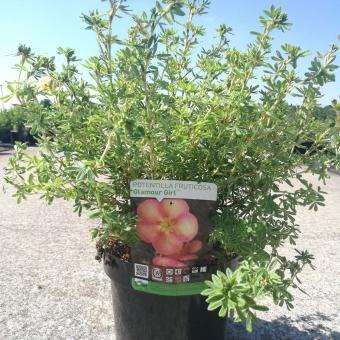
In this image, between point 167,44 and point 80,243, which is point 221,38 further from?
point 80,243

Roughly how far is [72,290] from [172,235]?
1.53 metres

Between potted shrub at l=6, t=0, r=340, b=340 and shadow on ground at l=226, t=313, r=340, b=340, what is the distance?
633 millimetres

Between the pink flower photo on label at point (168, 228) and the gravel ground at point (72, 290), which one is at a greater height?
the pink flower photo on label at point (168, 228)

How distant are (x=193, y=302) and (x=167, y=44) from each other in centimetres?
103

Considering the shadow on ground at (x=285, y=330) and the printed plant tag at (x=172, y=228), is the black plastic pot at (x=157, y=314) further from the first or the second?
the shadow on ground at (x=285, y=330)

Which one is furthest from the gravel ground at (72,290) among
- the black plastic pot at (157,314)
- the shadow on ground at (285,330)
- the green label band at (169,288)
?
the green label band at (169,288)

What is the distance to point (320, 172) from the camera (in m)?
1.64

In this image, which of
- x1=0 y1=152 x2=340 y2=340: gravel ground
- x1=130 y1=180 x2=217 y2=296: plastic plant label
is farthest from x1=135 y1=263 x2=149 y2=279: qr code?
x1=0 y1=152 x2=340 y2=340: gravel ground

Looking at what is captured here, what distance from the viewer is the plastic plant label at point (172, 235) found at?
1.58 metres

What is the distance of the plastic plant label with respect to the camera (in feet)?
5.17

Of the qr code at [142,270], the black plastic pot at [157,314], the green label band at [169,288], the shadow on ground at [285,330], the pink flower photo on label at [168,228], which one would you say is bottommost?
the shadow on ground at [285,330]

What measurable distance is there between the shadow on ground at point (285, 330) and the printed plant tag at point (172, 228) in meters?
0.85

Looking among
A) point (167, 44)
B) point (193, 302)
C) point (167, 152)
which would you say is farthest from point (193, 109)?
point (193, 302)

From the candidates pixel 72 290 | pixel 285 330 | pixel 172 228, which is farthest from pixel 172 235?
pixel 72 290
